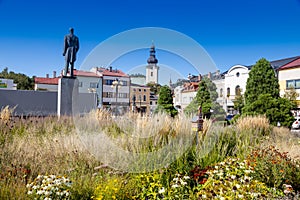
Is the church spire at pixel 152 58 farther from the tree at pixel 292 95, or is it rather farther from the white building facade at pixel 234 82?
the white building facade at pixel 234 82

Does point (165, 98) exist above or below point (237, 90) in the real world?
below

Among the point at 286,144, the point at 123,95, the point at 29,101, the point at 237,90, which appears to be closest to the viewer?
the point at 286,144

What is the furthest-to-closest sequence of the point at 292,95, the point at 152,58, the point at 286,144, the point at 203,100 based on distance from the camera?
the point at 292,95, the point at 203,100, the point at 152,58, the point at 286,144

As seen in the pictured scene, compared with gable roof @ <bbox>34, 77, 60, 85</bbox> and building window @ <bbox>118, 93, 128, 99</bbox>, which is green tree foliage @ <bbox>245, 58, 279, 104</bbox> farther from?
gable roof @ <bbox>34, 77, 60, 85</bbox>

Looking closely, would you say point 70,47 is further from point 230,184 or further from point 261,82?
point 261,82

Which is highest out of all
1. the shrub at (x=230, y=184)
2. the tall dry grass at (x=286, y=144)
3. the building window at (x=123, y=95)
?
the building window at (x=123, y=95)

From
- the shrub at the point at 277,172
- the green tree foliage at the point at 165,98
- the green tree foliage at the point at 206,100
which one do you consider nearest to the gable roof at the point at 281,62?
the green tree foliage at the point at 206,100

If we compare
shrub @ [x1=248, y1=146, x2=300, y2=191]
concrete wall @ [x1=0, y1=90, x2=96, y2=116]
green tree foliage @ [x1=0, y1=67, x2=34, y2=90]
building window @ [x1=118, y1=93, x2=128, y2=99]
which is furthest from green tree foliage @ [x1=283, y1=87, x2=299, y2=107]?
green tree foliage @ [x1=0, y1=67, x2=34, y2=90]

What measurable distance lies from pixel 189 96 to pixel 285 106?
4192 mm

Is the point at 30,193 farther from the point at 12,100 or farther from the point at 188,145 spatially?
the point at 12,100

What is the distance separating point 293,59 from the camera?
2542 cm

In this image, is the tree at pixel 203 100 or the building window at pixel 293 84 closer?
the tree at pixel 203 100

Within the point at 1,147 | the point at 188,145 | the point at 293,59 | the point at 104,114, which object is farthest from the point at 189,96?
the point at 293,59

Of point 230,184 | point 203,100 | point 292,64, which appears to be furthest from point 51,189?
point 292,64
